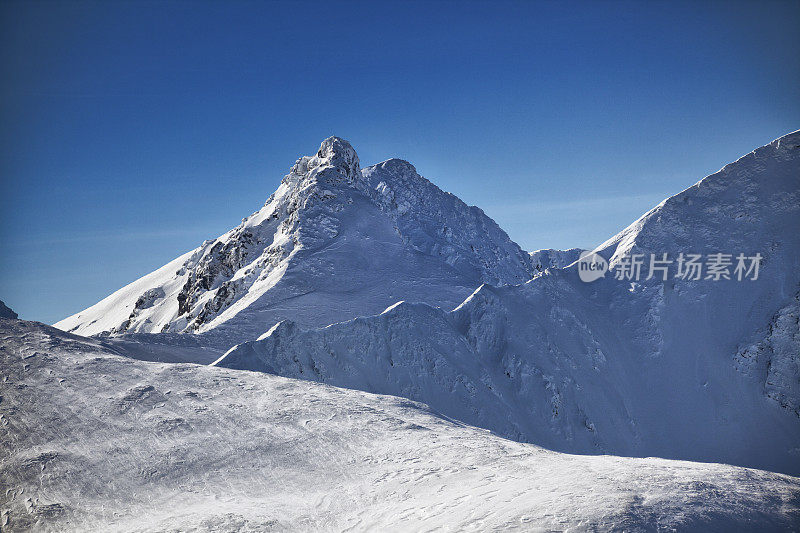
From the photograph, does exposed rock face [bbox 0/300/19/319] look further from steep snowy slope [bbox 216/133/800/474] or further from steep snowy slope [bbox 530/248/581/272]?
steep snowy slope [bbox 530/248/581/272]

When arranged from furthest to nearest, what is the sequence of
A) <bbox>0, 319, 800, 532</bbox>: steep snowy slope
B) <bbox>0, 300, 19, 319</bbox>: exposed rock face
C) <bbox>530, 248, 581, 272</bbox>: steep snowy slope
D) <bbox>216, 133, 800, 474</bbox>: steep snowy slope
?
<bbox>530, 248, 581, 272</bbox>: steep snowy slope → <bbox>216, 133, 800, 474</bbox>: steep snowy slope → <bbox>0, 300, 19, 319</bbox>: exposed rock face → <bbox>0, 319, 800, 532</bbox>: steep snowy slope

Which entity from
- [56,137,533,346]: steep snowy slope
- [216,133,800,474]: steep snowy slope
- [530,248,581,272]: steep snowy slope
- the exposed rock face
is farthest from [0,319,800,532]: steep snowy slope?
[530,248,581,272]: steep snowy slope

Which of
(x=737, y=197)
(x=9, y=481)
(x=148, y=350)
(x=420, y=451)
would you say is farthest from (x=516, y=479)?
(x=737, y=197)

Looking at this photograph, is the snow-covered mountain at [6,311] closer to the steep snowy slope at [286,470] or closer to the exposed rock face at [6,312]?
the exposed rock face at [6,312]

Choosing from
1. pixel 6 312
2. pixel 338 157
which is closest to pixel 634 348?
pixel 338 157

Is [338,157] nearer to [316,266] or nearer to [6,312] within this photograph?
[316,266]

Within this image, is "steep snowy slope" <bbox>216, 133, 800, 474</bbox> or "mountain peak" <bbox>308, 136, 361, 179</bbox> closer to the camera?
"steep snowy slope" <bbox>216, 133, 800, 474</bbox>

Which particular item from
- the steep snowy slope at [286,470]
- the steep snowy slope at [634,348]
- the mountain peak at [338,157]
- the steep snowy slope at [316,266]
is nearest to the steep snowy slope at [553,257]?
the steep snowy slope at [316,266]

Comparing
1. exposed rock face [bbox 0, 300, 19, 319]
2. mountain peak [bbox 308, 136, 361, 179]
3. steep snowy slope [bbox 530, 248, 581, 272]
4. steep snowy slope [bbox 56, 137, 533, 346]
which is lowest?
exposed rock face [bbox 0, 300, 19, 319]
